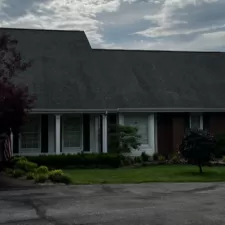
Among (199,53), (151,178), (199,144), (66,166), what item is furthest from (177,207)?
(199,53)

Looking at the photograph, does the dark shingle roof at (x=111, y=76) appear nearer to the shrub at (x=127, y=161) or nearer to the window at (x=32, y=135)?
the window at (x=32, y=135)

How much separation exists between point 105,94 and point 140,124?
2.72 m

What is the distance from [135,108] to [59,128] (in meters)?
4.52

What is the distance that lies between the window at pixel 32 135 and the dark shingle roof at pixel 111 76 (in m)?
1.49

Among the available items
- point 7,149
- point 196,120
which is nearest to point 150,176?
point 7,149

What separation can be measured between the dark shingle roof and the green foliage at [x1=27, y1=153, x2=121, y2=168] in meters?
2.89

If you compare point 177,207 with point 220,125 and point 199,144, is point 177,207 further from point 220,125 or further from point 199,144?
point 220,125

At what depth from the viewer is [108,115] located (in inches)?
992

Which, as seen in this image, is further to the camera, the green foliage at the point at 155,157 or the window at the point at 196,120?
the window at the point at 196,120

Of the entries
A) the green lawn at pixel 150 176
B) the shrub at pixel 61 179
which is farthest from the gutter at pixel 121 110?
the shrub at pixel 61 179

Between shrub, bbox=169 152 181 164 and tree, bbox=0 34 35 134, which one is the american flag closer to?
tree, bbox=0 34 35 134

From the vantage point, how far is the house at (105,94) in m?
23.7

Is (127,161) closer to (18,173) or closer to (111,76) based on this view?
(111,76)

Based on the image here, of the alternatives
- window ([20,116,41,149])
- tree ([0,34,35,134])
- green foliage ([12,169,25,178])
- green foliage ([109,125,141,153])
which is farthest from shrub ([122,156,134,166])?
tree ([0,34,35,134])
